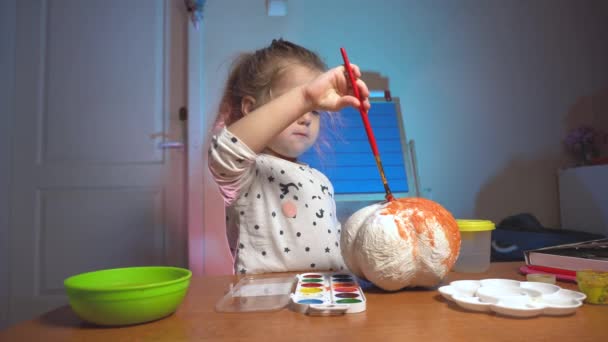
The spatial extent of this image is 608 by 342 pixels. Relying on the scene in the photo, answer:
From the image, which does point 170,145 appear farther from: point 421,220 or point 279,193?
point 421,220

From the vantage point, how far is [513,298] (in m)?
0.42

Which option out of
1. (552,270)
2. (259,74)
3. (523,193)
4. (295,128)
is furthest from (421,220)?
(523,193)

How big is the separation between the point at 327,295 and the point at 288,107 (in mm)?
305

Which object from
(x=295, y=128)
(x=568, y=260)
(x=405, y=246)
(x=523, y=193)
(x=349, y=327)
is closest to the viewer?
(x=349, y=327)

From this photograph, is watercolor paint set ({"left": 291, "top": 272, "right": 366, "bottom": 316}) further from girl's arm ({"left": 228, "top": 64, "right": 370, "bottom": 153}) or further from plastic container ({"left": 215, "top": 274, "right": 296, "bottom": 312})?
girl's arm ({"left": 228, "top": 64, "right": 370, "bottom": 153})

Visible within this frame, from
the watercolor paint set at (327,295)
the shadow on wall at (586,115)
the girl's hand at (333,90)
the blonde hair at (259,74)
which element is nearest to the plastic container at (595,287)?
the watercolor paint set at (327,295)

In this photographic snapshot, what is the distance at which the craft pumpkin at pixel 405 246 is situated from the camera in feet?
1.64

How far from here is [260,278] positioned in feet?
2.06

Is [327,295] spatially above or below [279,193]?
below

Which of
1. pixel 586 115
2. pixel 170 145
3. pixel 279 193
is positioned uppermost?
pixel 586 115

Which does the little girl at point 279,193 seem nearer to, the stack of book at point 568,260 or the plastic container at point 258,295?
the plastic container at point 258,295

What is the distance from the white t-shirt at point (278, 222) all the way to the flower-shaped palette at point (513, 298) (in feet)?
1.45

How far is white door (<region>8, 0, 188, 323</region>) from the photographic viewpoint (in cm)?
207

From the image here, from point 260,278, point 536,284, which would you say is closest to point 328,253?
point 260,278
